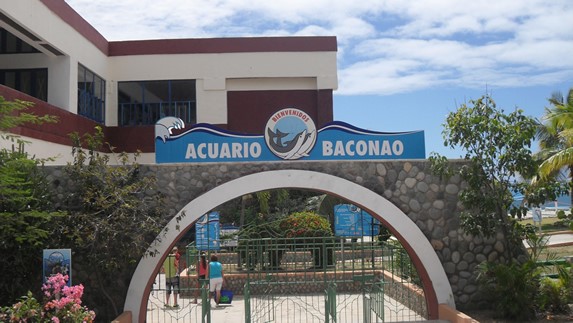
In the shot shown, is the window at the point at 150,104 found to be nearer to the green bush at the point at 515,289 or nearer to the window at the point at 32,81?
the window at the point at 32,81

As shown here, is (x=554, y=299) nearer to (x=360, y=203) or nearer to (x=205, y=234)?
(x=360, y=203)

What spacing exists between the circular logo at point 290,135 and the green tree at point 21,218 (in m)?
4.28

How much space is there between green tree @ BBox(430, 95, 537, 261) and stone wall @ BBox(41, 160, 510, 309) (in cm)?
41

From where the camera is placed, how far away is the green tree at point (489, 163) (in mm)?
11984

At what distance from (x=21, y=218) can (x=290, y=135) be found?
5.24 meters

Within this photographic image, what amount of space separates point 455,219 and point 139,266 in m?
6.40

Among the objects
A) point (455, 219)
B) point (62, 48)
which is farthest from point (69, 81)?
point (455, 219)

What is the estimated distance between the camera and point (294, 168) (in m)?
12.6

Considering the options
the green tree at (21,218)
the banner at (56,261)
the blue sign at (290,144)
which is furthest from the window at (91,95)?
the banner at (56,261)

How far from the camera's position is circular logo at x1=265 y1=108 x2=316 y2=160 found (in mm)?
12648

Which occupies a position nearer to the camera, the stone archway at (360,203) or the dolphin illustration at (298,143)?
the stone archway at (360,203)

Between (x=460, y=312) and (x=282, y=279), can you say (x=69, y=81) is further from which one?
(x=460, y=312)

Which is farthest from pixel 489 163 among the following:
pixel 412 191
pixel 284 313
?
pixel 284 313

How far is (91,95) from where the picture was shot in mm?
22359
